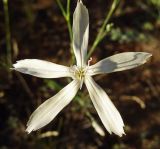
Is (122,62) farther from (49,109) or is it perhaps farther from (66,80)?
(66,80)

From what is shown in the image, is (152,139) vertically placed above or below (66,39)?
below

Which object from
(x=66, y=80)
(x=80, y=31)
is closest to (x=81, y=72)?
(x=80, y=31)

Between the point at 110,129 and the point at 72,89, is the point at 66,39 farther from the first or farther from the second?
the point at 110,129

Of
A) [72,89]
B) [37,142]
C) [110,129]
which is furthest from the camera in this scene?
[37,142]

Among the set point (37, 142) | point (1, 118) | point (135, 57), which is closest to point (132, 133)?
point (37, 142)

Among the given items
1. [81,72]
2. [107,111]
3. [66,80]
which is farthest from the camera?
[66,80]

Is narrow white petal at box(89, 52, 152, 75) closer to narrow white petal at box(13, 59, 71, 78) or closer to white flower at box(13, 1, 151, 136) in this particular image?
white flower at box(13, 1, 151, 136)

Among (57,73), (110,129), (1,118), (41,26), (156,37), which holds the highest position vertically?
(41,26)

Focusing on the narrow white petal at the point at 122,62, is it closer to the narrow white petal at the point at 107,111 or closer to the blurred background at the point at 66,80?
the narrow white petal at the point at 107,111
